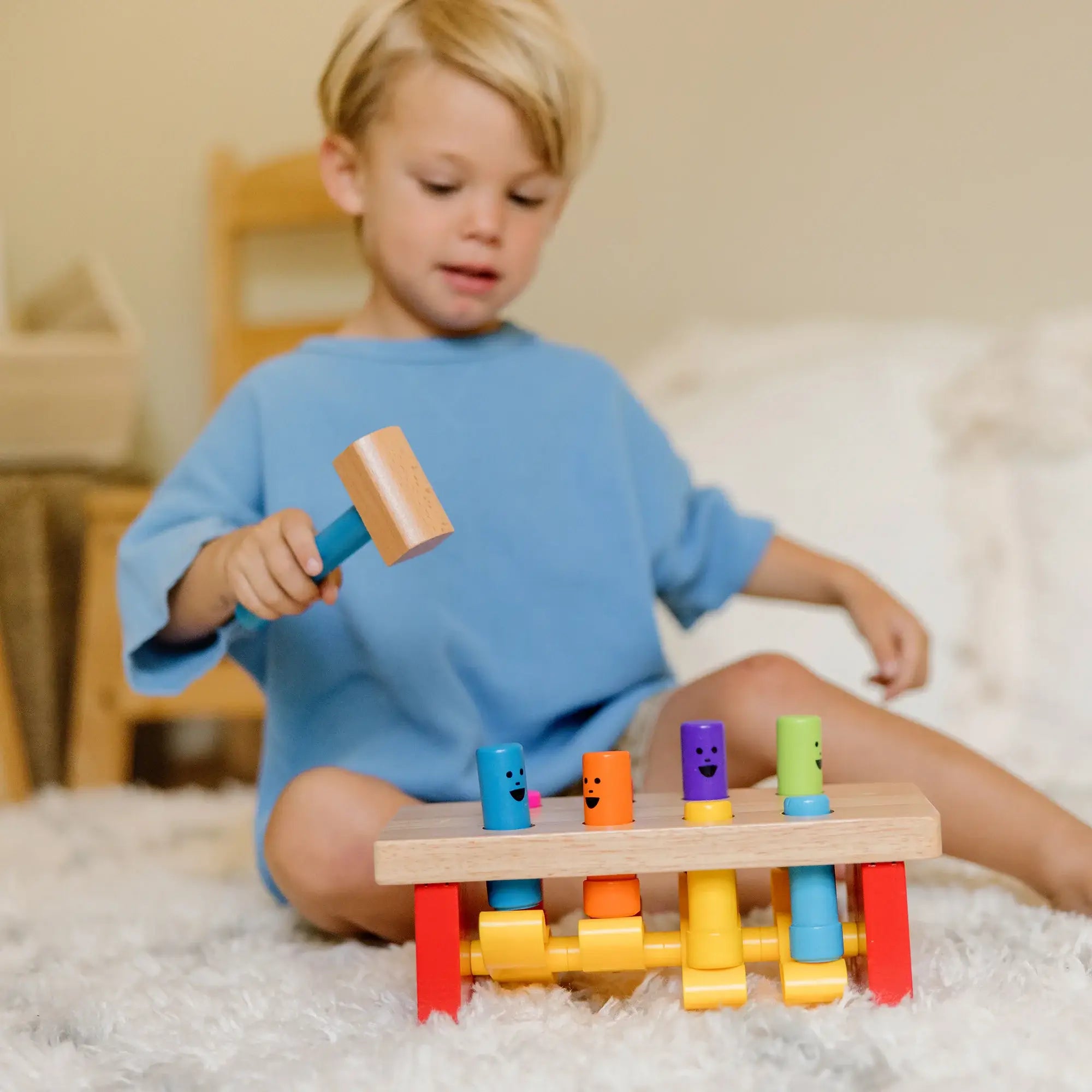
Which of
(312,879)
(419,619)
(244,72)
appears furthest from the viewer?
(244,72)

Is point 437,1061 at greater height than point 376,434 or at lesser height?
lesser

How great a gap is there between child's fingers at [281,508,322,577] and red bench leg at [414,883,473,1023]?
0.51 ft

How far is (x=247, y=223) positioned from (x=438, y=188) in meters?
0.89

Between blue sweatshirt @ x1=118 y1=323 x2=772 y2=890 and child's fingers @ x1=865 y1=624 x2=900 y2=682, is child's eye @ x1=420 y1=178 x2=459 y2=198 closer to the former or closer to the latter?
blue sweatshirt @ x1=118 y1=323 x2=772 y2=890


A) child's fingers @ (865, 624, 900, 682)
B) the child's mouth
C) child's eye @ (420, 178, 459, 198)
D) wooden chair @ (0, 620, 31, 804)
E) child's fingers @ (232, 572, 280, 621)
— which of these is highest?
child's eye @ (420, 178, 459, 198)

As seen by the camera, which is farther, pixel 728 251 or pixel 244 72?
pixel 244 72

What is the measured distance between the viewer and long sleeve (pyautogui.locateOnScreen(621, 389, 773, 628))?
0.93 metres

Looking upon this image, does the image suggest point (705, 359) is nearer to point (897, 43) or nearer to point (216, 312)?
point (897, 43)

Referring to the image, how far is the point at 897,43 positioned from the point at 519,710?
101 cm

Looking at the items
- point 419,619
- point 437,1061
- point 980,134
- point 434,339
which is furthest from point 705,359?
point 437,1061

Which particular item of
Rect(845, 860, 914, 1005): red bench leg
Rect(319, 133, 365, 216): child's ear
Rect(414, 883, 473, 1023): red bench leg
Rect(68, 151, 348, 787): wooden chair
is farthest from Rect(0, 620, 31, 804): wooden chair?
Rect(845, 860, 914, 1005): red bench leg

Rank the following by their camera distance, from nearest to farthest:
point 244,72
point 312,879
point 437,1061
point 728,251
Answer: point 437,1061 < point 312,879 < point 728,251 < point 244,72

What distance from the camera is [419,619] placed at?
0.82m

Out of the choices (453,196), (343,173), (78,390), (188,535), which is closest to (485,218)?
(453,196)
